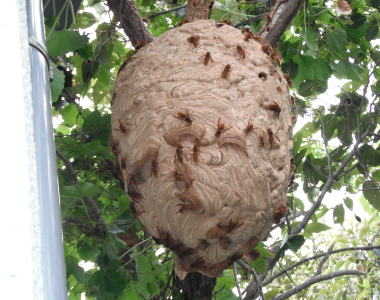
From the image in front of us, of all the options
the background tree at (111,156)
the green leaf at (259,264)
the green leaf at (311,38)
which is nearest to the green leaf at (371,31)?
the background tree at (111,156)

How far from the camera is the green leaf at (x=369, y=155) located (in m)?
2.47

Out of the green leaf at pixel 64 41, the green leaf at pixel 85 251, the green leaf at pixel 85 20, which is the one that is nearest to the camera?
the green leaf at pixel 64 41

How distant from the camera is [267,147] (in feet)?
4.44

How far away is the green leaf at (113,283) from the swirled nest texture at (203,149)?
0.41m

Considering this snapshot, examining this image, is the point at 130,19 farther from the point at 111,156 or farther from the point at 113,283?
the point at 113,283

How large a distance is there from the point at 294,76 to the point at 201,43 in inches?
42.1

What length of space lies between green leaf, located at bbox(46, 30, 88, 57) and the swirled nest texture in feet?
0.95

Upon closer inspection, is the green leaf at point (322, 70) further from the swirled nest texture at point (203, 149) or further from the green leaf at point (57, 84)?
the green leaf at point (57, 84)

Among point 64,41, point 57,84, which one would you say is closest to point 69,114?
point 57,84

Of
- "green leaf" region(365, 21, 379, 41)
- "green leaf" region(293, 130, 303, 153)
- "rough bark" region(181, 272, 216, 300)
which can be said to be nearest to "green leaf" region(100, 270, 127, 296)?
"rough bark" region(181, 272, 216, 300)

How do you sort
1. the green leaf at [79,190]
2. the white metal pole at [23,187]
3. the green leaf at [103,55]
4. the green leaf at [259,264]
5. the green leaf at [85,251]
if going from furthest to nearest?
the green leaf at [103,55] < the green leaf at [85,251] < the green leaf at [259,264] < the green leaf at [79,190] < the white metal pole at [23,187]

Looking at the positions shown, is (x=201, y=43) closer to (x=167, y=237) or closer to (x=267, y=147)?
(x=267, y=147)

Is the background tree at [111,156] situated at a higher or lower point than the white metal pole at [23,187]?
higher

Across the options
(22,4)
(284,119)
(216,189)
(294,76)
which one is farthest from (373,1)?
(22,4)
